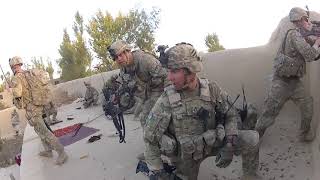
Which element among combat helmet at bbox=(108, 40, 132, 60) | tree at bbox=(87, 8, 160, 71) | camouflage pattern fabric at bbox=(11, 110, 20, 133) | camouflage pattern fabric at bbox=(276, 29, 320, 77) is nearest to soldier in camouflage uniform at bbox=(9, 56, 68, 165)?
combat helmet at bbox=(108, 40, 132, 60)

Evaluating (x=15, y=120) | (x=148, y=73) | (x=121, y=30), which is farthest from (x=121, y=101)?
(x=121, y=30)

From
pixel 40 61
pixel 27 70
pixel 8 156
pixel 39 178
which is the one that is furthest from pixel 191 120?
pixel 40 61

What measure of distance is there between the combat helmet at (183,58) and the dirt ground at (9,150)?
9.58m

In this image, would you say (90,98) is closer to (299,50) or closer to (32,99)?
(32,99)

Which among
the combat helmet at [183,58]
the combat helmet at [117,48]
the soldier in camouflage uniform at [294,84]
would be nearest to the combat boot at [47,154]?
the combat helmet at [117,48]

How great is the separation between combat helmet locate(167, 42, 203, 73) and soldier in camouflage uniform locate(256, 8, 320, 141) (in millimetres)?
1540

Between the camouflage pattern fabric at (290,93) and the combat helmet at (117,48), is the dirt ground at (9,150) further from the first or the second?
the camouflage pattern fabric at (290,93)

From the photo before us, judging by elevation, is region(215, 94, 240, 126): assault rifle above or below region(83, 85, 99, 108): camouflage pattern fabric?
above

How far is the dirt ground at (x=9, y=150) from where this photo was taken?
487 inches

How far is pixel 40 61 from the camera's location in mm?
29156

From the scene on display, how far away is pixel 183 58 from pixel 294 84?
6.15 feet

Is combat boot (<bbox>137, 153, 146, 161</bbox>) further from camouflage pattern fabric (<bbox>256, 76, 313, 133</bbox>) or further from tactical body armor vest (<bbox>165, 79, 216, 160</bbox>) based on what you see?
tactical body armor vest (<bbox>165, 79, 216, 160</bbox>)

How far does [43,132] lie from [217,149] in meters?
3.22

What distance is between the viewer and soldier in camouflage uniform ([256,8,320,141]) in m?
4.78
